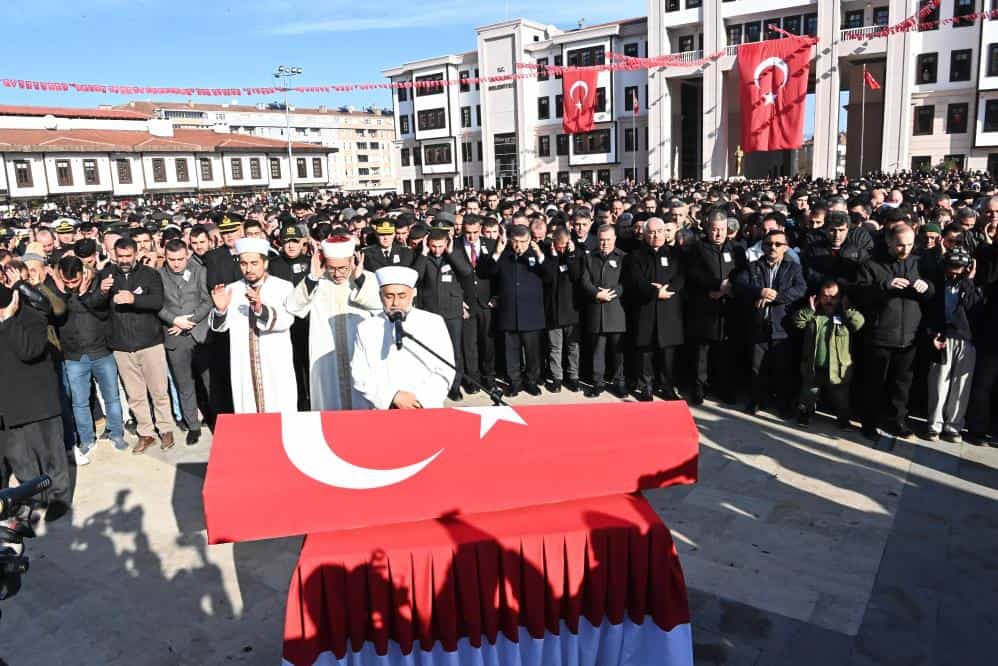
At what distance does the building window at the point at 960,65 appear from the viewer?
36.2m

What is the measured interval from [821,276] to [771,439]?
1685 mm

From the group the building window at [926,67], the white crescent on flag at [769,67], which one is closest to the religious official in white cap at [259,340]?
the white crescent on flag at [769,67]

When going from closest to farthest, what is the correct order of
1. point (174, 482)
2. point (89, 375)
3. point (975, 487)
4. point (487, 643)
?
point (487, 643) < point (975, 487) < point (174, 482) < point (89, 375)

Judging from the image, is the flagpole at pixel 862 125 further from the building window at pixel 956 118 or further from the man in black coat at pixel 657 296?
the man in black coat at pixel 657 296

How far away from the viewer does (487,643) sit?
9.52ft

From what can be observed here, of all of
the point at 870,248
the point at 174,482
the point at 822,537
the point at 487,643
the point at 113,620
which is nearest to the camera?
Result: the point at 487,643

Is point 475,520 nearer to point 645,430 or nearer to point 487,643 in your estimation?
point 487,643

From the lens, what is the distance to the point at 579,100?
147 feet

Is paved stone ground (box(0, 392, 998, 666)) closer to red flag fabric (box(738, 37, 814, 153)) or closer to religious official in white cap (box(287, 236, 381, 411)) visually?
religious official in white cap (box(287, 236, 381, 411))

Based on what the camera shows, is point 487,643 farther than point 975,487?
No

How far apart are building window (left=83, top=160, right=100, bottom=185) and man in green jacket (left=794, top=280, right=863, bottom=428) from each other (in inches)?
2177

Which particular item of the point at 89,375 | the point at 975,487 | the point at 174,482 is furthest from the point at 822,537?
the point at 89,375

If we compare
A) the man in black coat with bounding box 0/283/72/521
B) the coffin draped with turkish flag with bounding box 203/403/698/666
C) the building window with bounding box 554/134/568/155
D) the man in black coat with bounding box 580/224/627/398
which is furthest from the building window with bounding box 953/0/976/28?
the man in black coat with bounding box 0/283/72/521

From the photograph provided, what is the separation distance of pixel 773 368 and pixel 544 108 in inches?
1833
